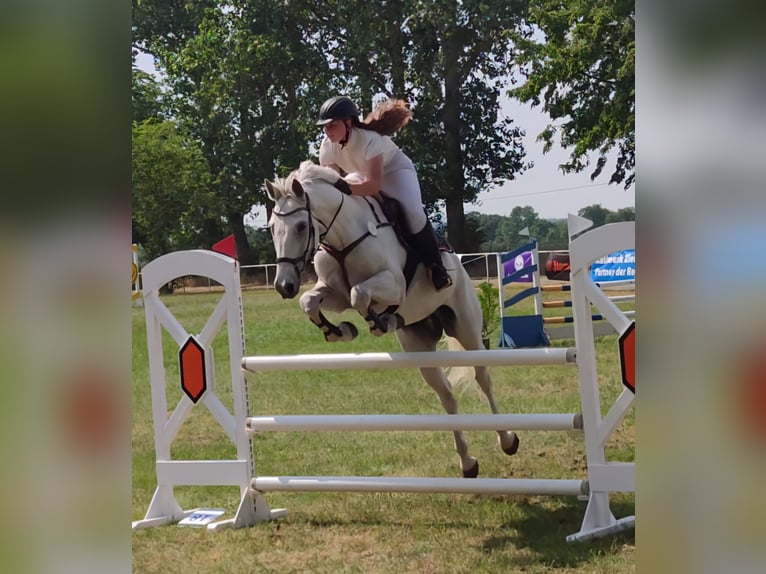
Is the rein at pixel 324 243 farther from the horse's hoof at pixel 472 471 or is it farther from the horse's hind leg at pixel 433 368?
the horse's hoof at pixel 472 471

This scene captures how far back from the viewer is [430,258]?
300 cm

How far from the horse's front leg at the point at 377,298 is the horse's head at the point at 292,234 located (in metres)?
0.21

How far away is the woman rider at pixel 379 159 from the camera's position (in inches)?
110

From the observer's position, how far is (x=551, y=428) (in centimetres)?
263

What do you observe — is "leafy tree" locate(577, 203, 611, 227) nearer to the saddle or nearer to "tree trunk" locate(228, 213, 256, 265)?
"tree trunk" locate(228, 213, 256, 265)

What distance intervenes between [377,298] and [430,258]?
40cm

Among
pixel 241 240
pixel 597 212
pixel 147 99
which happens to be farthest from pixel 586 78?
pixel 147 99

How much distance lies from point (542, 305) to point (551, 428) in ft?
15.0

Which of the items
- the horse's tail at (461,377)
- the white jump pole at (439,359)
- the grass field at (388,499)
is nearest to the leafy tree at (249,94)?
the grass field at (388,499)

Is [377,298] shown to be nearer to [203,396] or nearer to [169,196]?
[203,396]

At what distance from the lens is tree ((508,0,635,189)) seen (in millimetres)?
15938

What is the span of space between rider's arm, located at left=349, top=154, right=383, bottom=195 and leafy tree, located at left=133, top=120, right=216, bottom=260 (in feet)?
61.0
